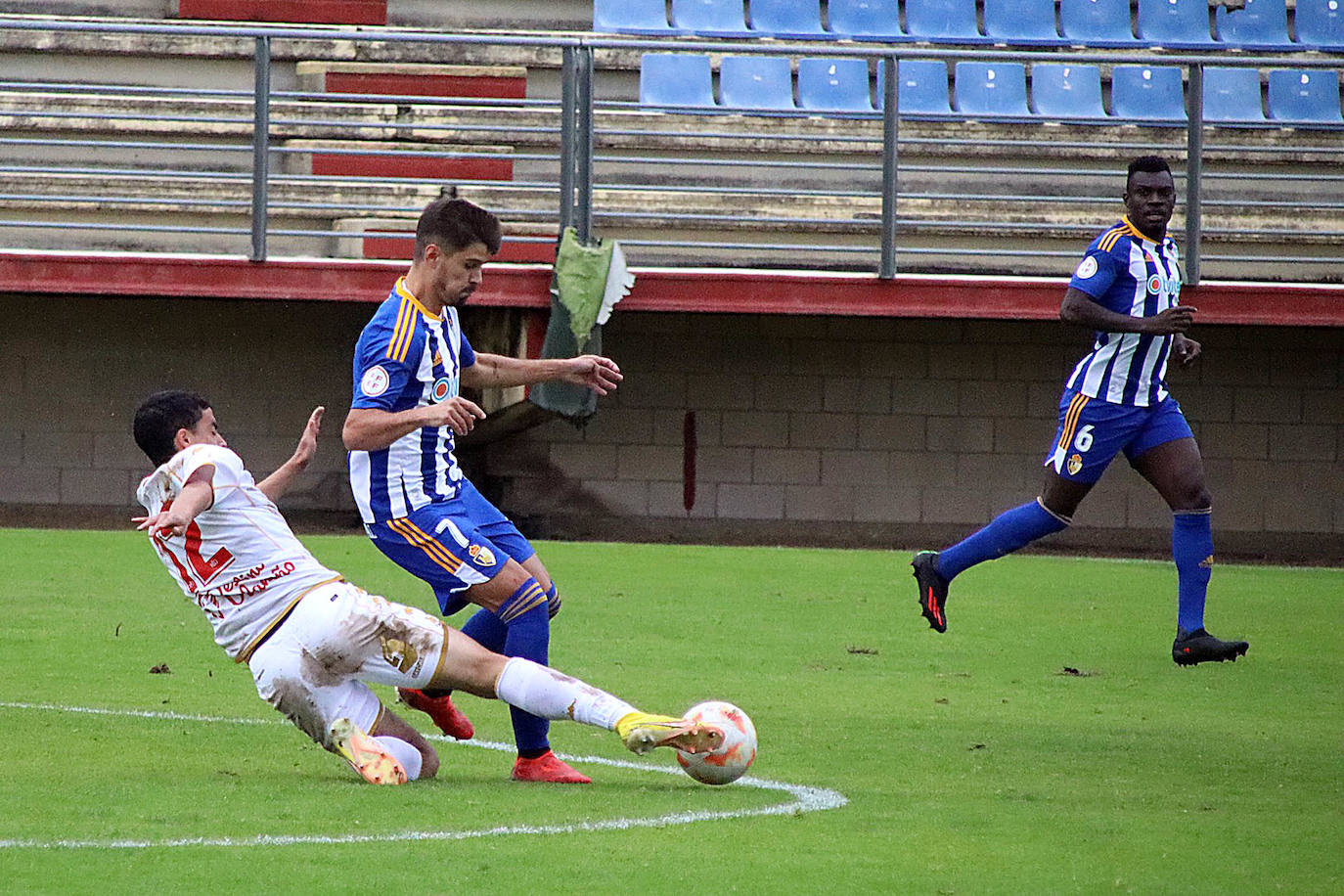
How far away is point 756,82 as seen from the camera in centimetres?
1619

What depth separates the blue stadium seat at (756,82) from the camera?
635 inches

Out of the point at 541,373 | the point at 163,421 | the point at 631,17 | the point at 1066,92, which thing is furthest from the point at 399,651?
the point at 631,17

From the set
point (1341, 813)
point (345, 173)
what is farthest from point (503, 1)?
point (1341, 813)

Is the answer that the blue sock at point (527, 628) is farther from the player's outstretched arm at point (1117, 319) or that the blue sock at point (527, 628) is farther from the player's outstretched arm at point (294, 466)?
the player's outstretched arm at point (1117, 319)

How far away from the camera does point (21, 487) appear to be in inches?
629

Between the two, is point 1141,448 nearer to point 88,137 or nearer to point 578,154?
point 578,154

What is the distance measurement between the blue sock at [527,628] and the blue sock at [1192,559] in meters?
3.05

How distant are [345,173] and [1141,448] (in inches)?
369

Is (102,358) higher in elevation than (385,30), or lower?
lower

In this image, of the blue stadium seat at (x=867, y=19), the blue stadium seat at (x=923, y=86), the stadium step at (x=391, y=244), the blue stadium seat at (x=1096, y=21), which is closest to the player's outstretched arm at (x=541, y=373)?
the stadium step at (x=391, y=244)

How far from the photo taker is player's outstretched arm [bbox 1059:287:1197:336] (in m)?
7.56

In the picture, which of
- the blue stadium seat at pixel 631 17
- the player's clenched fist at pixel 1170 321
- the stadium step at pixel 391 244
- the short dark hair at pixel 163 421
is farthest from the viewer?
the blue stadium seat at pixel 631 17

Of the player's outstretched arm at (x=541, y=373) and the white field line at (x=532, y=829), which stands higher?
the player's outstretched arm at (x=541, y=373)

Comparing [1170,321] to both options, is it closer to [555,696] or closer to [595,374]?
[595,374]
